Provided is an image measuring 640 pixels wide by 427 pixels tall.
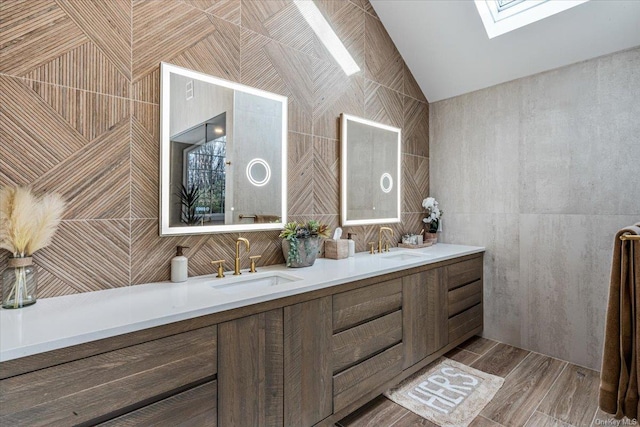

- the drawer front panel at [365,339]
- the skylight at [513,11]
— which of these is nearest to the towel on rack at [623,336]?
the drawer front panel at [365,339]

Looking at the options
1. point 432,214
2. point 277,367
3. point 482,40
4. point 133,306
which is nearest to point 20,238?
point 133,306

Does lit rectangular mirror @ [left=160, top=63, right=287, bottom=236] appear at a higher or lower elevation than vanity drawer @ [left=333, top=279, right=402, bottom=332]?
higher

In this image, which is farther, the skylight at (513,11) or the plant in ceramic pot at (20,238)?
the skylight at (513,11)

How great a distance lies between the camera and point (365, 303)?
1.88 m

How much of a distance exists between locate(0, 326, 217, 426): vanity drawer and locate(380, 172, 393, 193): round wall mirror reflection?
2092 mm

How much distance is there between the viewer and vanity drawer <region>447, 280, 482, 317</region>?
2.61 metres

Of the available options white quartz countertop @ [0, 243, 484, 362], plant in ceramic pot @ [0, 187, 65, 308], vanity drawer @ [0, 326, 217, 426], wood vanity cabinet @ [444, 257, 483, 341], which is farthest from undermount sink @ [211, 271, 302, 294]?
wood vanity cabinet @ [444, 257, 483, 341]

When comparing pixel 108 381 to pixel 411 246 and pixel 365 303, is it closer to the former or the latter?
pixel 365 303

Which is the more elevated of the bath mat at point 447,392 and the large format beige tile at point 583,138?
the large format beige tile at point 583,138

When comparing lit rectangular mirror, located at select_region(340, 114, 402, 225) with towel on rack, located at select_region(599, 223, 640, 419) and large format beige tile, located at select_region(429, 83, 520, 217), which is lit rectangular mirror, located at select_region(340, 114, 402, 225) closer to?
large format beige tile, located at select_region(429, 83, 520, 217)

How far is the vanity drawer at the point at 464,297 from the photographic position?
8.57ft

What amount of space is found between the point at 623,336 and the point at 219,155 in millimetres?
2127

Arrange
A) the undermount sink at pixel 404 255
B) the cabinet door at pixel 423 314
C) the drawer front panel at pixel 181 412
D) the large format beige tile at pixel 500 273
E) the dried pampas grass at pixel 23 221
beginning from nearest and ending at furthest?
the drawer front panel at pixel 181 412, the dried pampas grass at pixel 23 221, the cabinet door at pixel 423 314, the undermount sink at pixel 404 255, the large format beige tile at pixel 500 273

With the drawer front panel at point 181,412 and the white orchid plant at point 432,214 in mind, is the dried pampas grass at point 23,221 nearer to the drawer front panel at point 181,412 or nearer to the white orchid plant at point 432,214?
the drawer front panel at point 181,412
